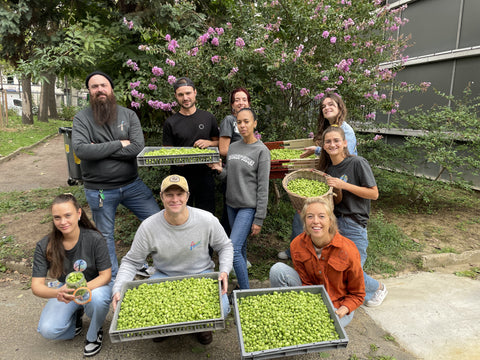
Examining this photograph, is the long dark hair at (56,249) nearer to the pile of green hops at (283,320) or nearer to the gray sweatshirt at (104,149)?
the gray sweatshirt at (104,149)

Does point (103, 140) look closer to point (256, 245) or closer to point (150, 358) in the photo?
point (150, 358)

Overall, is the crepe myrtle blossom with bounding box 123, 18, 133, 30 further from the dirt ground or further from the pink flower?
the dirt ground

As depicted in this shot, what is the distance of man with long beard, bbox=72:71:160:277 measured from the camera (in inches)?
128

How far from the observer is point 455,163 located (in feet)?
18.6

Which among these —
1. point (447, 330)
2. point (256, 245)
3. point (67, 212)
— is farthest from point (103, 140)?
point (447, 330)

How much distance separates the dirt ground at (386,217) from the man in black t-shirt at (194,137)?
1.66m

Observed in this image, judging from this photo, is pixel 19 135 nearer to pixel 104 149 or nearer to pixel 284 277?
pixel 104 149

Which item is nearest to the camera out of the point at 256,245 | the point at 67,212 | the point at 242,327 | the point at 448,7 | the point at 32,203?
the point at 242,327

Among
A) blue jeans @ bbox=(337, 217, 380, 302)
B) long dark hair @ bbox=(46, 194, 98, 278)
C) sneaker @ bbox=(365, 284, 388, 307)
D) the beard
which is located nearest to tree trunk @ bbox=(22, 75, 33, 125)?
the beard

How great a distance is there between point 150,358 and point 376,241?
3.70 metres

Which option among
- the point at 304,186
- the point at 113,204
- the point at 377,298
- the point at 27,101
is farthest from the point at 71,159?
the point at 27,101

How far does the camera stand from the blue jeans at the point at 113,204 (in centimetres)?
338

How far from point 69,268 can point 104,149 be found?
117cm

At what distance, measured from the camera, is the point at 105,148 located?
3.20m
